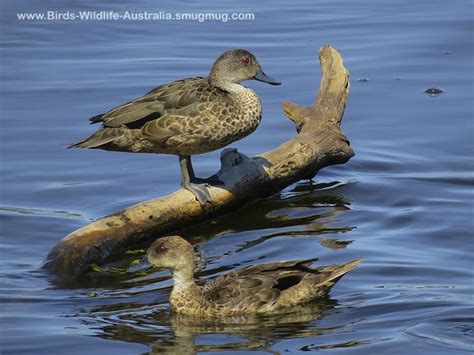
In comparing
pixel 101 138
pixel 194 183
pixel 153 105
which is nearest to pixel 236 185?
pixel 194 183

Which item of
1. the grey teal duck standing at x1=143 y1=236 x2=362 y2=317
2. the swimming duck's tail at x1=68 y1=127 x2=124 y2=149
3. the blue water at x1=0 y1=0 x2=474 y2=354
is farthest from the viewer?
the swimming duck's tail at x1=68 y1=127 x2=124 y2=149

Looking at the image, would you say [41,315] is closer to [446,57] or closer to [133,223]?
[133,223]

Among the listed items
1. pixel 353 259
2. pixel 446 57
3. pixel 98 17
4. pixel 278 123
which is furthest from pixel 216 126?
pixel 98 17

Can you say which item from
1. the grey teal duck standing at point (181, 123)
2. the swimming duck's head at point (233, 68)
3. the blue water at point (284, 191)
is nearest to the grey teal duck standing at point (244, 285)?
the blue water at point (284, 191)

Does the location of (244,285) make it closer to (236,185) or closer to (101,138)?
(236,185)

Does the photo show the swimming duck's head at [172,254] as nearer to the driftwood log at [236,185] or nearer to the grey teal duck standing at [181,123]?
the driftwood log at [236,185]

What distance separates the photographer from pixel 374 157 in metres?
13.2

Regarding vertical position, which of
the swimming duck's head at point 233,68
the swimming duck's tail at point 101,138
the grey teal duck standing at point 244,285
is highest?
the swimming duck's head at point 233,68

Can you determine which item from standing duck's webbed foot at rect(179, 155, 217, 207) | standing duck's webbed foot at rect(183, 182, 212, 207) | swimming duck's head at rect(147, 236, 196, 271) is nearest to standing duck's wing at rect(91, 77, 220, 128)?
standing duck's webbed foot at rect(179, 155, 217, 207)

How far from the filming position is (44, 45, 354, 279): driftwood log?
1030 cm

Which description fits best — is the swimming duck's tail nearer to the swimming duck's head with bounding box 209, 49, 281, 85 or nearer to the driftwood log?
the driftwood log

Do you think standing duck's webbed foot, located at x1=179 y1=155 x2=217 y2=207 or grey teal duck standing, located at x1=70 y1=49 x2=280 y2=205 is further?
grey teal duck standing, located at x1=70 y1=49 x2=280 y2=205

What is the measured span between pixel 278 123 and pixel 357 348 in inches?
221

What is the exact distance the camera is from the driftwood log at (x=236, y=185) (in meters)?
10.3
